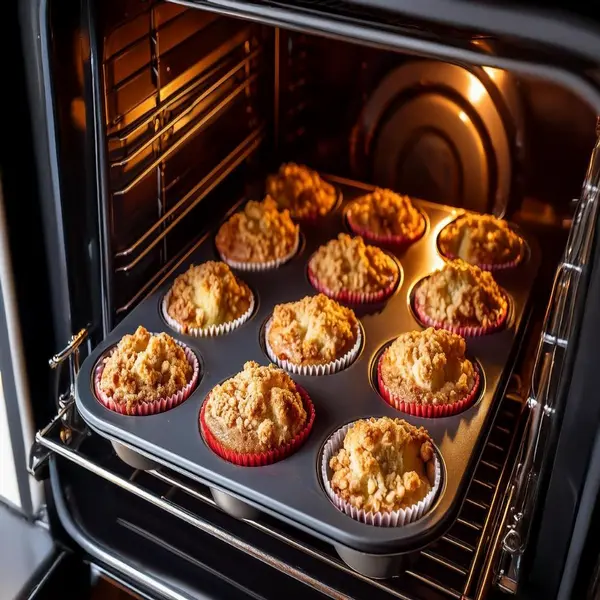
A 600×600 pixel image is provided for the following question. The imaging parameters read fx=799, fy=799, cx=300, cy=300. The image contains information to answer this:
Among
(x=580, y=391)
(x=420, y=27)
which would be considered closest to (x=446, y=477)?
(x=580, y=391)

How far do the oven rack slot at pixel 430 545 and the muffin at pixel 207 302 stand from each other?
21cm

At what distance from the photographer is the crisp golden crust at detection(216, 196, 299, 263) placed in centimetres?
137

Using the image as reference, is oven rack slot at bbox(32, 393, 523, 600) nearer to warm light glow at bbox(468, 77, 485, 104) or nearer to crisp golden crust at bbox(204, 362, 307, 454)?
crisp golden crust at bbox(204, 362, 307, 454)

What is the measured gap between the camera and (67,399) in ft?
3.97

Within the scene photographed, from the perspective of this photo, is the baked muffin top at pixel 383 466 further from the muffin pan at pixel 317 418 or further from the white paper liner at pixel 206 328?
the white paper liner at pixel 206 328

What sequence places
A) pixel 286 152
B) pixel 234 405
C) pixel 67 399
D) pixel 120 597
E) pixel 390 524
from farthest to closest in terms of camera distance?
pixel 286 152
pixel 120 597
pixel 67 399
pixel 234 405
pixel 390 524

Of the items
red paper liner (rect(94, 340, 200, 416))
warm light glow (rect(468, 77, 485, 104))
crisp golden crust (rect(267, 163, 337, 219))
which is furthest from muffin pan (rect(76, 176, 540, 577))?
warm light glow (rect(468, 77, 485, 104))

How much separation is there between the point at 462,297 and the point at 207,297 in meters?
0.40

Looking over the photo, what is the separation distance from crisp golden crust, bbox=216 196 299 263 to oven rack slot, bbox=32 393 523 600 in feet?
1.25

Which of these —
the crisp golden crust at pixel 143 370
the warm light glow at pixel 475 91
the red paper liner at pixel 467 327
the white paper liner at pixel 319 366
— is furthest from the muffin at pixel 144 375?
the warm light glow at pixel 475 91

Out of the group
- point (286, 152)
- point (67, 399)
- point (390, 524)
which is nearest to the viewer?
point (390, 524)

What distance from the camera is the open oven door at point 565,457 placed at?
81 centimetres

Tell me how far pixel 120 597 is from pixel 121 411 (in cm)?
44

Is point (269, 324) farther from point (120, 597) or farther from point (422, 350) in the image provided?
point (120, 597)
